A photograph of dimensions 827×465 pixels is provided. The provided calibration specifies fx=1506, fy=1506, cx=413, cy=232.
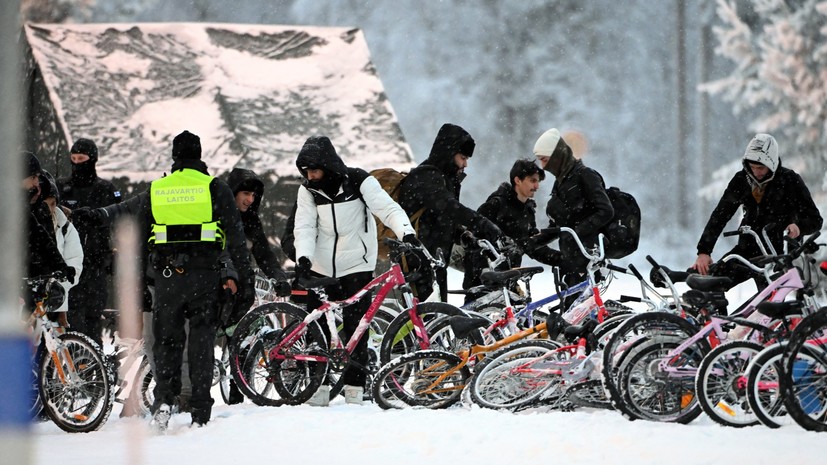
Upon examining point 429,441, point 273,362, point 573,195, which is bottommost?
point 429,441

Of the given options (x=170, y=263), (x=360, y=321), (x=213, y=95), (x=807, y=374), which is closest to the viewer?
(x=807, y=374)

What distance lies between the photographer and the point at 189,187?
337 inches

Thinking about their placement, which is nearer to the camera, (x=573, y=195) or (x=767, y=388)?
(x=767, y=388)

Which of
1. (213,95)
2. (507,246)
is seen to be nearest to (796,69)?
(213,95)

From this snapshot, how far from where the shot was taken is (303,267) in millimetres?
9336

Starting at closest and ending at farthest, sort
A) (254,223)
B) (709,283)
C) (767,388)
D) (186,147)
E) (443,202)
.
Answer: (767,388) → (709,283) → (186,147) → (443,202) → (254,223)

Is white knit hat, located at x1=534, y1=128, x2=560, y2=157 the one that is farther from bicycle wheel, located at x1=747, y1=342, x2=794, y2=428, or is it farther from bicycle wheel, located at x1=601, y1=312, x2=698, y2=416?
bicycle wheel, located at x1=747, y1=342, x2=794, y2=428

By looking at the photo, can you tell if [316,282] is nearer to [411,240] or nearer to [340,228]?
[340,228]

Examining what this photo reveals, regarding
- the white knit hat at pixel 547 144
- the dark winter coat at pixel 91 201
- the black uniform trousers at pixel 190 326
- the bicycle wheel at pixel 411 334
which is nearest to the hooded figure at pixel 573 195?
the white knit hat at pixel 547 144

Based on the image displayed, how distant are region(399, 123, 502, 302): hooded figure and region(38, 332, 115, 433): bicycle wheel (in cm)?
238

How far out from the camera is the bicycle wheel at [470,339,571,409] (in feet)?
28.3

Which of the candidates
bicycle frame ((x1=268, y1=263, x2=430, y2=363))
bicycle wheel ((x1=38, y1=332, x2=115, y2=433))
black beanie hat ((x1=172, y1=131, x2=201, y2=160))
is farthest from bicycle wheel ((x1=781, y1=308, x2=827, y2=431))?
bicycle wheel ((x1=38, y1=332, x2=115, y2=433))

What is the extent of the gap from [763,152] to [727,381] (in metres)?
2.23

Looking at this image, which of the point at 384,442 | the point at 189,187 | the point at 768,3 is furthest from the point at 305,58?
the point at 768,3
